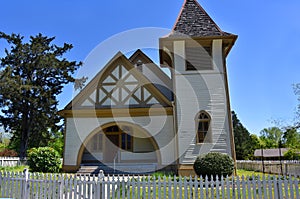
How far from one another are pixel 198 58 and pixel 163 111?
3.91 meters

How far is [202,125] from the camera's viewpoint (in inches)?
569

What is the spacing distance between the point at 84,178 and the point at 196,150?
8011 mm

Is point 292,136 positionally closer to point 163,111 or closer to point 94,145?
point 163,111

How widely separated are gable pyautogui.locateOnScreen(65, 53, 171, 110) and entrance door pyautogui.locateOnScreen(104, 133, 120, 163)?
2.42 meters

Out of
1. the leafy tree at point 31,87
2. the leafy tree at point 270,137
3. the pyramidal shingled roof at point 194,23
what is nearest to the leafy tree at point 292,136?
the pyramidal shingled roof at point 194,23

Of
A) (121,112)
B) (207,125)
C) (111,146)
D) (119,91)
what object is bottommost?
(111,146)

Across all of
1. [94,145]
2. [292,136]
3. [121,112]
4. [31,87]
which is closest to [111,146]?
[94,145]

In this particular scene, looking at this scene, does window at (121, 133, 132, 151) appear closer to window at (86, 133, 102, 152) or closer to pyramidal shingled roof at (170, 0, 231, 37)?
window at (86, 133, 102, 152)

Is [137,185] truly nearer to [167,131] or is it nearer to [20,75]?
[167,131]

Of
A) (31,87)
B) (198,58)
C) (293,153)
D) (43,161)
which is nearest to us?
(43,161)

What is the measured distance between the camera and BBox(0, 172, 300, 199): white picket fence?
22.5 feet

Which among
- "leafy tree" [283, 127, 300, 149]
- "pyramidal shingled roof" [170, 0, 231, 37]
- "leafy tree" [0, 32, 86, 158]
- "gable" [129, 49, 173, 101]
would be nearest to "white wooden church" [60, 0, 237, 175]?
"pyramidal shingled roof" [170, 0, 231, 37]

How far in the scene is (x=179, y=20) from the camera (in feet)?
54.3

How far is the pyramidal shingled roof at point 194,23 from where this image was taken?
15438 mm
